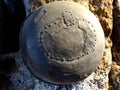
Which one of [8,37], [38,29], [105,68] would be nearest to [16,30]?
[8,37]

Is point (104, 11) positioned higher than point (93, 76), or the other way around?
point (104, 11)

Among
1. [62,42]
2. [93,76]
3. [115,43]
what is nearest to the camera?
[62,42]

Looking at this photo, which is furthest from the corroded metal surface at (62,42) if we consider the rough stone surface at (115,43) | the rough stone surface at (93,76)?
the rough stone surface at (115,43)

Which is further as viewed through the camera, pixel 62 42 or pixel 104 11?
pixel 104 11

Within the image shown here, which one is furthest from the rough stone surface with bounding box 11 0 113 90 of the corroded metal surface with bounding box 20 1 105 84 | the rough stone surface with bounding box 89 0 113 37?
the corroded metal surface with bounding box 20 1 105 84

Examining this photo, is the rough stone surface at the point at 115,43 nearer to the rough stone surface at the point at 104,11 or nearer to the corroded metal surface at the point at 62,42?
the rough stone surface at the point at 104,11

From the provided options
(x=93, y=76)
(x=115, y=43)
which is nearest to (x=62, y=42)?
(x=93, y=76)

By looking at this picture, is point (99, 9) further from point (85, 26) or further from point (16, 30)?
point (16, 30)

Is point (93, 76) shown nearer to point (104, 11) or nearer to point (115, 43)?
point (115, 43)
